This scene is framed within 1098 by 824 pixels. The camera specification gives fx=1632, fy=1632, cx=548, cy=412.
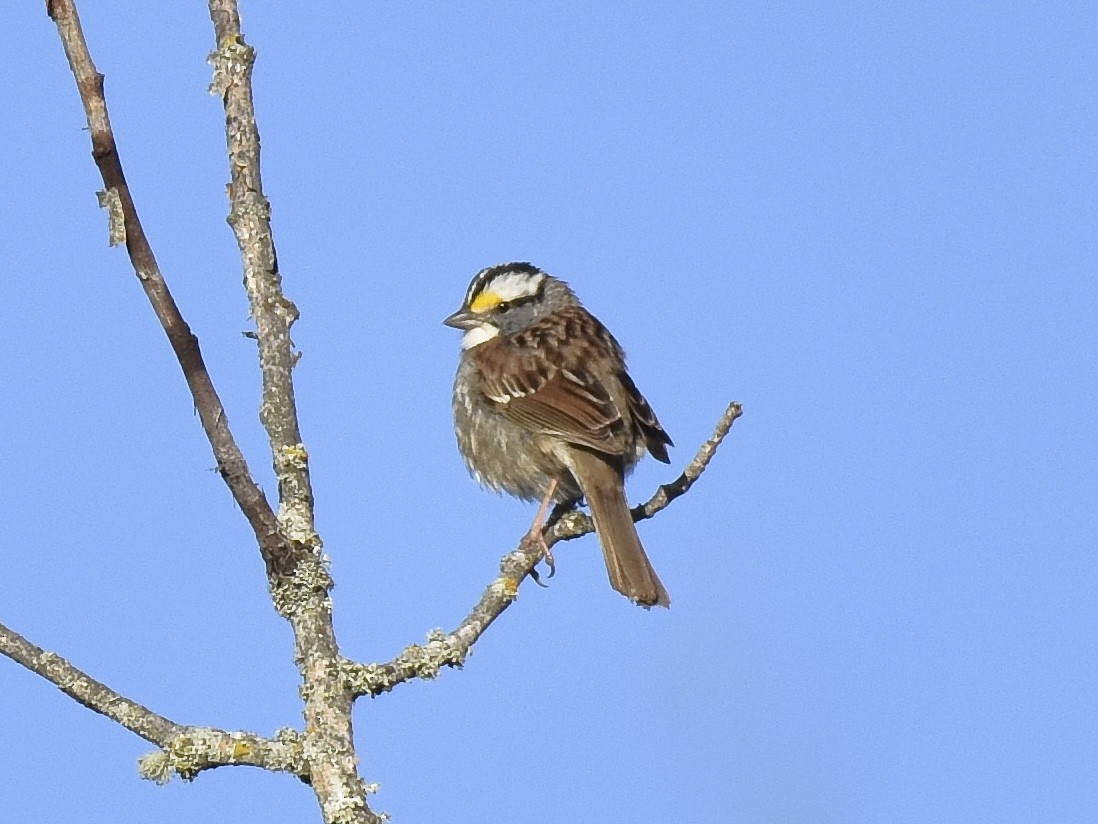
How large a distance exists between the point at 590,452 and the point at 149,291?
3771 millimetres

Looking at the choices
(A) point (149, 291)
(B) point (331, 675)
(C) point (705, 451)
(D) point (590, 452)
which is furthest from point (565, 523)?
(A) point (149, 291)

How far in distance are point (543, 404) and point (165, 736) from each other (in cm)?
367

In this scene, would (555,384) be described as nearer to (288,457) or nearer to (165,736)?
(288,457)

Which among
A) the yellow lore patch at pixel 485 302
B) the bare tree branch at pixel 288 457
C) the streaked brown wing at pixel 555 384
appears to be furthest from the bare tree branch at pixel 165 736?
the yellow lore patch at pixel 485 302

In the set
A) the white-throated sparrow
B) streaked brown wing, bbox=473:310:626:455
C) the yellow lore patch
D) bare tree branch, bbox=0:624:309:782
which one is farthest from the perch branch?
the yellow lore patch

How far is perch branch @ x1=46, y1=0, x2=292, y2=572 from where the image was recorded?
11.1 ft

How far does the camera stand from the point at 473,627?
4531 millimetres

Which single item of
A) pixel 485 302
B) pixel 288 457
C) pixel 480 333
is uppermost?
pixel 485 302

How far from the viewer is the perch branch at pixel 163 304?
339cm

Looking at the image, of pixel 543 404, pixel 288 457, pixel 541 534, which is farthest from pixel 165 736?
pixel 543 404

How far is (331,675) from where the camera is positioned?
4.13 m

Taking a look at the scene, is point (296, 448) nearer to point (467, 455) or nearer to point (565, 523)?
point (565, 523)

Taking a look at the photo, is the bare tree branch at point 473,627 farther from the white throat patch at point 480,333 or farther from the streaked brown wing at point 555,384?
the white throat patch at point 480,333

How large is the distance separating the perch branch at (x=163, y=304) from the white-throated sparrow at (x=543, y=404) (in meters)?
2.52
